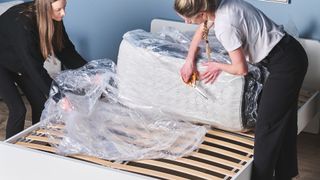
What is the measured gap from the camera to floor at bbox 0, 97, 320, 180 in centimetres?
271

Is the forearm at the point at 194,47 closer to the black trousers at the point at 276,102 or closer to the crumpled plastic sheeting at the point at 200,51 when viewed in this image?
the crumpled plastic sheeting at the point at 200,51

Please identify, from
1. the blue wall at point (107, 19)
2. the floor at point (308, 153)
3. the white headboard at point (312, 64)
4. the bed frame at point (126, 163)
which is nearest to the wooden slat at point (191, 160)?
the bed frame at point (126, 163)

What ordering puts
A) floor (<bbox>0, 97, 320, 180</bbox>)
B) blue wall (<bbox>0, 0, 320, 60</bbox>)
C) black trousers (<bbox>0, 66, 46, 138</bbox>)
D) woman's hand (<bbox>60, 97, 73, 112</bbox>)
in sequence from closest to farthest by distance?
woman's hand (<bbox>60, 97, 73, 112</bbox>)
black trousers (<bbox>0, 66, 46, 138</bbox>)
floor (<bbox>0, 97, 320, 180</bbox>)
blue wall (<bbox>0, 0, 320, 60</bbox>)

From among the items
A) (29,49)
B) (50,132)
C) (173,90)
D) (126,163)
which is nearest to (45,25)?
(29,49)

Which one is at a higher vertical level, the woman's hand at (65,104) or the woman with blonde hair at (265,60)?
the woman with blonde hair at (265,60)

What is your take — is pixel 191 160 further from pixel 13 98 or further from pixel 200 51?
pixel 13 98

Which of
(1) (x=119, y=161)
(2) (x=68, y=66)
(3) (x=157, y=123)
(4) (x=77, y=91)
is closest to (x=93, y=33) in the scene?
(2) (x=68, y=66)

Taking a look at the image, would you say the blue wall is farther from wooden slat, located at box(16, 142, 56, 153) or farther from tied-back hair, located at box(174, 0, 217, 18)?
wooden slat, located at box(16, 142, 56, 153)

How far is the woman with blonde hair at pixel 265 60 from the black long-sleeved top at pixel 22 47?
684 millimetres

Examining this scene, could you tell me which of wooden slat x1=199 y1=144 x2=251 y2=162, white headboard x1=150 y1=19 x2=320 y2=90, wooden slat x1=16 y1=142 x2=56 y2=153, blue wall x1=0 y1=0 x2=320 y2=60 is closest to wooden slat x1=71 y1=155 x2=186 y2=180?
wooden slat x1=16 y1=142 x2=56 y2=153

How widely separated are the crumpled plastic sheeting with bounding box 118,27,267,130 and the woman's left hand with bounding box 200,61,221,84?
5cm

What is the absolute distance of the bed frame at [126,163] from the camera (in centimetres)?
199

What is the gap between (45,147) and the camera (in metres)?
2.27

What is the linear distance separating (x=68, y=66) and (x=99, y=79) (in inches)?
10.0
